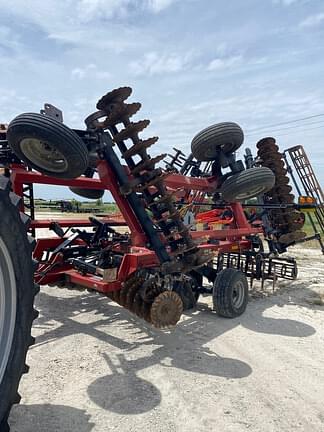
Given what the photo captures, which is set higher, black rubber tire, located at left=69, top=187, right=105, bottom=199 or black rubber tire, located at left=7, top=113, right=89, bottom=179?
black rubber tire, located at left=69, top=187, right=105, bottom=199

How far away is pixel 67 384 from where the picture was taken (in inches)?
123

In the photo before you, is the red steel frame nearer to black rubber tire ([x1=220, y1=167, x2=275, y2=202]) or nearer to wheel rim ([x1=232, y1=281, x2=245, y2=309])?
black rubber tire ([x1=220, y1=167, x2=275, y2=202])

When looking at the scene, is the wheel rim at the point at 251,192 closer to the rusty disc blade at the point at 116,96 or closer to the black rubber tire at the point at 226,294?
the black rubber tire at the point at 226,294

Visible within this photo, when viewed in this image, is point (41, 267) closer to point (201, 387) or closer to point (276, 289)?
point (201, 387)

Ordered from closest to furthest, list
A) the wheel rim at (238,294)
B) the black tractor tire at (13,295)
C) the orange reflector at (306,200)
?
1. the black tractor tire at (13,295)
2. the wheel rim at (238,294)
3. the orange reflector at (306,200)

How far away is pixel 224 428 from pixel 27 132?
2.74 m

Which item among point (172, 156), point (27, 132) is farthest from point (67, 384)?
point (172, 156)

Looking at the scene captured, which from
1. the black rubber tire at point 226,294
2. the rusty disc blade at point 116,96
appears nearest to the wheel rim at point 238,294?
the black rubber tire at point 226,294

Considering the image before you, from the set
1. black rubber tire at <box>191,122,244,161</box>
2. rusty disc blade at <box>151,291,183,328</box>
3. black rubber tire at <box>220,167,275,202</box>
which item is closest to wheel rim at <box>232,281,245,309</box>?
black rubber tire at <box>220,167,275,202</box>

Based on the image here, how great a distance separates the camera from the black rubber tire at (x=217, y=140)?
5.47m

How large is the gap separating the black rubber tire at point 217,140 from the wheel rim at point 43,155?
2.40 meters

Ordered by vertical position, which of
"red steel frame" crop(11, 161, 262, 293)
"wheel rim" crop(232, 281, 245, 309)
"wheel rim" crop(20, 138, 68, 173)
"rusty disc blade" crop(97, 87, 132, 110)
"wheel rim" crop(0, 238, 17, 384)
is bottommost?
"wheel rim" crop(232, 281, 245, 309)

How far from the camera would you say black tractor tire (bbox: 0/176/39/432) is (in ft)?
7.03

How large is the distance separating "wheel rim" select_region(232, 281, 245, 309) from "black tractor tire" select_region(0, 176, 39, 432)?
3375mm
